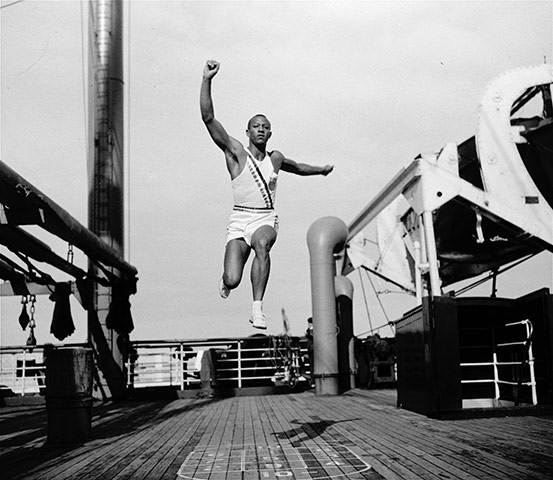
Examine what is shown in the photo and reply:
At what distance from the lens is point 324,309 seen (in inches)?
770

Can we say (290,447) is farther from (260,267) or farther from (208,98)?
(208,98)

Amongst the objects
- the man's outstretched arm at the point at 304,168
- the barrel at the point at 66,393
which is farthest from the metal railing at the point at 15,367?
the man's outstretched arm at the point at 304,168

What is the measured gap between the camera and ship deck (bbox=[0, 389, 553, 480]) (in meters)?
7.36

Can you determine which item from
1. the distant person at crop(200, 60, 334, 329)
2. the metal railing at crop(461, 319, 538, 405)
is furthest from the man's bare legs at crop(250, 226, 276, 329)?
the metal railing at crop(461, 319, 538, 405)

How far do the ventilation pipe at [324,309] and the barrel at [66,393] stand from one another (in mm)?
9866

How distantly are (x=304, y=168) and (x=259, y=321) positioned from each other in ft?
5.22

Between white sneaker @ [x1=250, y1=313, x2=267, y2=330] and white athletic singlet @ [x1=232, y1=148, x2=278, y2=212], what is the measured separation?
2.87 ft

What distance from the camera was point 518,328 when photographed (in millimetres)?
13539

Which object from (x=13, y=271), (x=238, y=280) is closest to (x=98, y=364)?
(x=13, y=271)

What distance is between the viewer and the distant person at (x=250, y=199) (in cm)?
577

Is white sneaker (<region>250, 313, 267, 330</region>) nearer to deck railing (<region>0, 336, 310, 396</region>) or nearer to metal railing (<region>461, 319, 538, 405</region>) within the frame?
metal railing (<region>461, 319, 538, 405</region>)

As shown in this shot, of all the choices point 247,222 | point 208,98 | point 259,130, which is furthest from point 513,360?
point 208,98

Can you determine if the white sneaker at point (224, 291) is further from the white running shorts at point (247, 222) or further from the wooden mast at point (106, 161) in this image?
the wooden mast at point (106, 161)

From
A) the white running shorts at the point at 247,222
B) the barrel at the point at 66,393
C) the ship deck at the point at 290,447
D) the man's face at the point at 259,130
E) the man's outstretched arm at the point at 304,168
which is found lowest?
the ship deck at the point at 290,447
